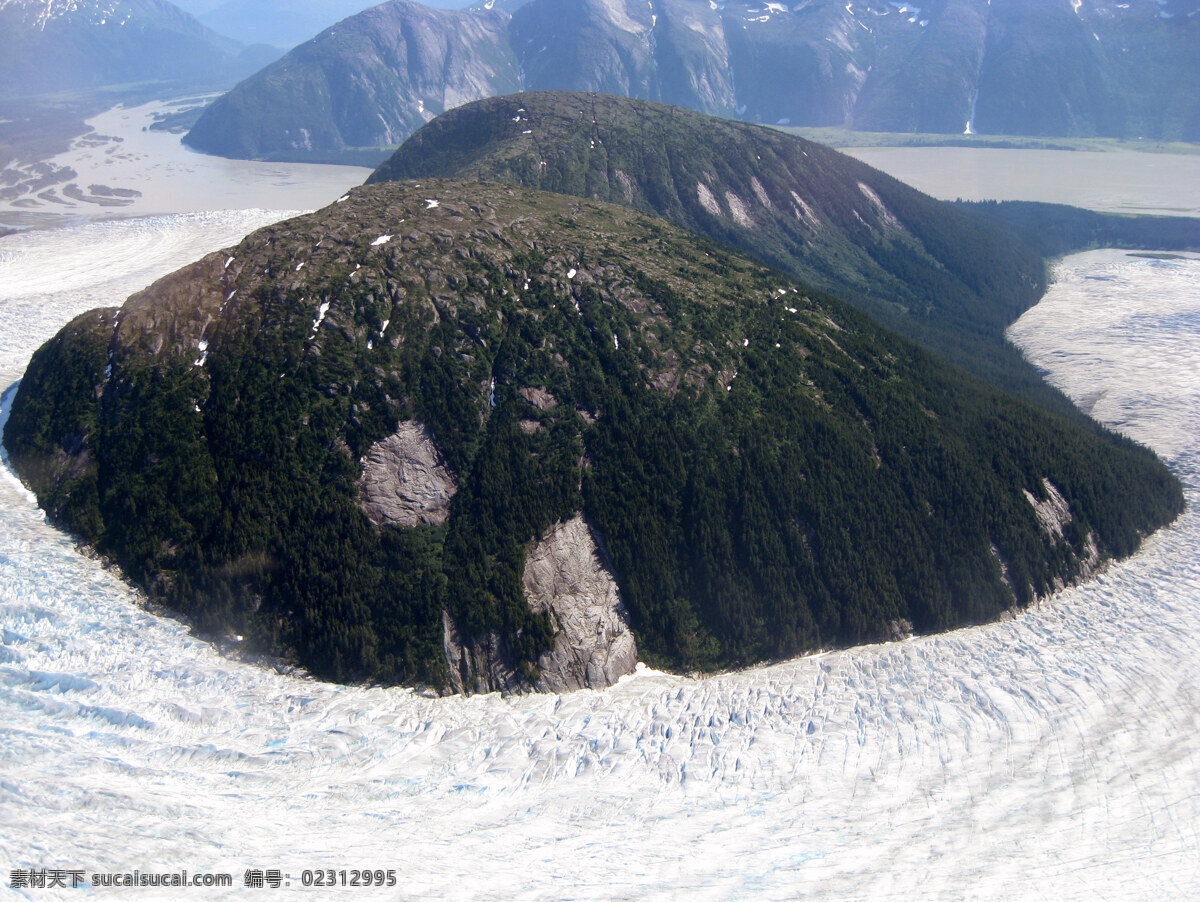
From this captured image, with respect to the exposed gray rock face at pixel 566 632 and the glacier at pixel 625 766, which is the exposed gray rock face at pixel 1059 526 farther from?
the exposed gray rock face at pixel 566 632

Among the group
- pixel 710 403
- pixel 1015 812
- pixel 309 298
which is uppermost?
pixel 309 298

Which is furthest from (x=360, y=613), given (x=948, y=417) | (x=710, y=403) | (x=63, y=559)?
(x=948, y=417)

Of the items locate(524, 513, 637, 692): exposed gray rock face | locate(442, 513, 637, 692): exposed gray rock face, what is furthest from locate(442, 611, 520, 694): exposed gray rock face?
locate(524, 513, 637, 692): exposed gray rock face

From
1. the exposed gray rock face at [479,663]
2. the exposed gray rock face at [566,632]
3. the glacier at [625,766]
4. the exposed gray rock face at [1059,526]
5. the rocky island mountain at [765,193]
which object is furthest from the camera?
the rocky island mountain at [765,193]

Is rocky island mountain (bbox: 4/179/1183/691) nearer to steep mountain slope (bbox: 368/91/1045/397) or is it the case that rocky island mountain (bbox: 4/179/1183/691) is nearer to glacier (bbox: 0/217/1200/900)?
glacier (bbox: 0/217/1200/900)

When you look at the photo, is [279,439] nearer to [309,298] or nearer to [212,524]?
[212,524]

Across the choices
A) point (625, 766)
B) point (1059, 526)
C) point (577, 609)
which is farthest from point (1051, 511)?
point (625, 766)

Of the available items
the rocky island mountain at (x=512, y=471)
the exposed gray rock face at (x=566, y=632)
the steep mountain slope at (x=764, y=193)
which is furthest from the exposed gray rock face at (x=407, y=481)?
the steep mountain slope at (x=764, y=193)
